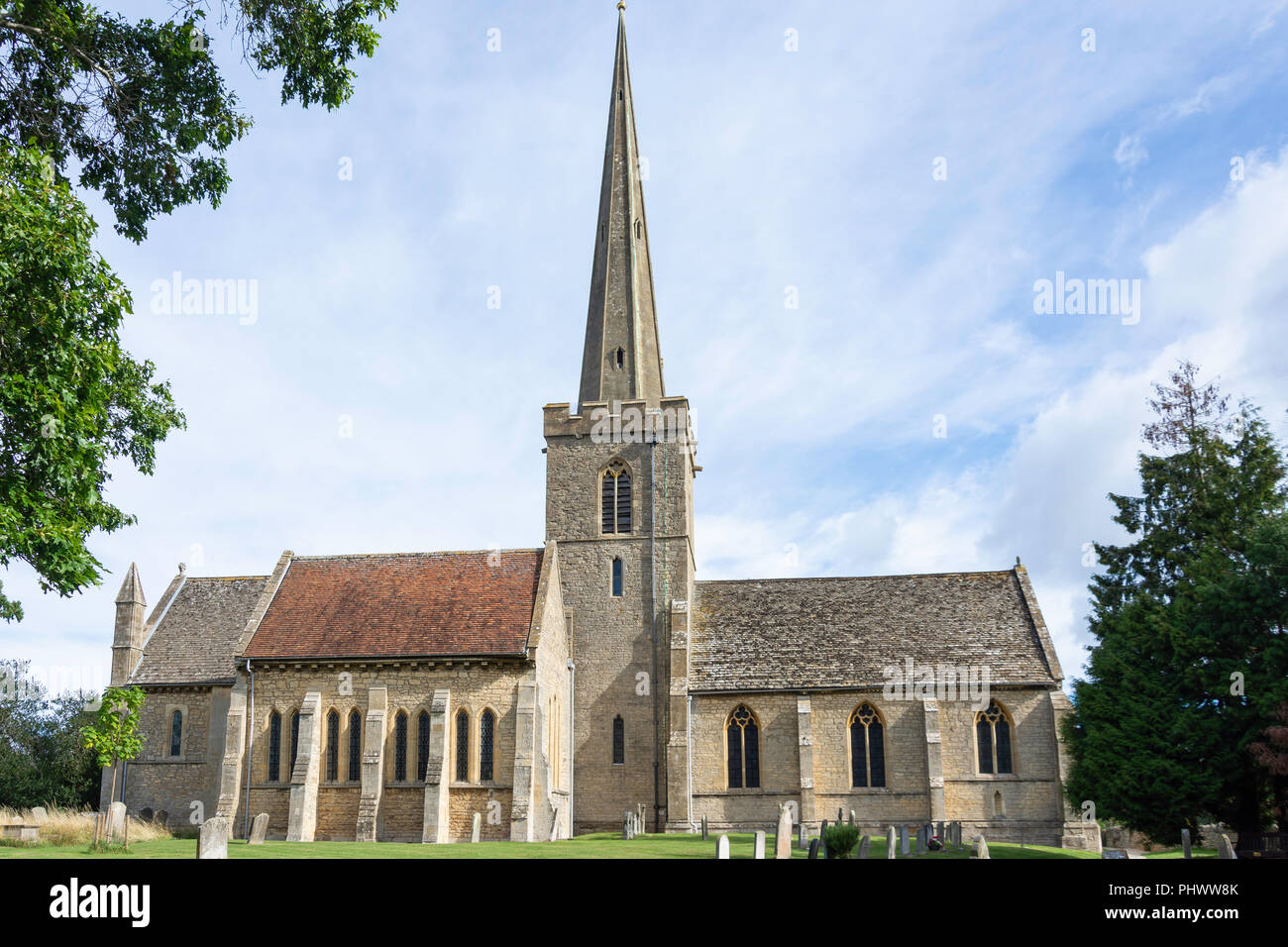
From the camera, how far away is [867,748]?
35500mm

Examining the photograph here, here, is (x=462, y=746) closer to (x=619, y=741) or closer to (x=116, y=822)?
(x=619, y=741)

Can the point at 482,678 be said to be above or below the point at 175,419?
below

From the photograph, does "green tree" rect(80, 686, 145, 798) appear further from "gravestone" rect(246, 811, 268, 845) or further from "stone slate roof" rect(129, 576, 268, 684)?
"stone slate roof" rect(129, 576, 268, 684)

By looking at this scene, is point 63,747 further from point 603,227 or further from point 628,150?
point 628,150

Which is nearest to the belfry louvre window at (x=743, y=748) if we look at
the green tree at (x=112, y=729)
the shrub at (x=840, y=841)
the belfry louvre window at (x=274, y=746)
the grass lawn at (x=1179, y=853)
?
the grass lawn at (x=1179, y=853)

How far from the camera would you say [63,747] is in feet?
134

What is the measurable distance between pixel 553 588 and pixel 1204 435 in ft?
83.8

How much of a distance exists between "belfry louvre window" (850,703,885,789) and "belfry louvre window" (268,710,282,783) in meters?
19.5

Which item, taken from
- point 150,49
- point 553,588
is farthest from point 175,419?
point 553,588

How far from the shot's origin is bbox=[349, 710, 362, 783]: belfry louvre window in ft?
105

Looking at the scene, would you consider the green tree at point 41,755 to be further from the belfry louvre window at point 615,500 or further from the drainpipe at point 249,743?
the belfry louvre window at point 615,500

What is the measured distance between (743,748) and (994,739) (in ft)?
29.0

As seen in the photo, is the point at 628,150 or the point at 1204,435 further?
the point at 628,150
